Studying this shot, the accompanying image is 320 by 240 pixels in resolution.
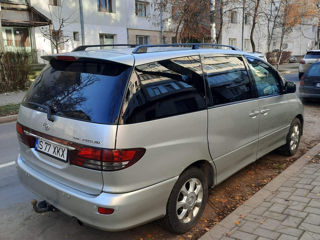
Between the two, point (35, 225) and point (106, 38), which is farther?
point (106, 38)

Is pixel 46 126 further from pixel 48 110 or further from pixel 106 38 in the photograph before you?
pixel 106 38

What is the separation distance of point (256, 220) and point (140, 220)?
132 centimetres

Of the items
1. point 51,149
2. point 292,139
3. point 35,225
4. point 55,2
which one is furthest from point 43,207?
point 55,2

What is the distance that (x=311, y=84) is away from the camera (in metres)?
9.90

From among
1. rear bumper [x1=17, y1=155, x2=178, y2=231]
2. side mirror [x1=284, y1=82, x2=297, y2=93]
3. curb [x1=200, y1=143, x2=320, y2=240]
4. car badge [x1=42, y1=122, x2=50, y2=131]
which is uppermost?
side mirror [x1=284, y1=82, x2=297, y2=93]

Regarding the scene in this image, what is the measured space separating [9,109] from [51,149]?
849 centimetres

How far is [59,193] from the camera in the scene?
264 cm

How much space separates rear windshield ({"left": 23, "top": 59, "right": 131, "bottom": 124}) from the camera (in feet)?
7.97

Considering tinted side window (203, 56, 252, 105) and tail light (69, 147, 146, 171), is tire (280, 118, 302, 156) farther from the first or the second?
tail light (69, 147, 146, 171)

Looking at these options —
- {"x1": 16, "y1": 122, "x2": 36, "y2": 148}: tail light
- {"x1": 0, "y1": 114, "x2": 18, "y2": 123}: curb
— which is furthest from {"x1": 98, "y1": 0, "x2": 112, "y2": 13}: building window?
{"x1": 16, "y1": 122, "x2": 36, "y2": 148}: tail light

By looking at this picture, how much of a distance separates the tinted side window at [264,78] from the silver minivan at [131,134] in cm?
63

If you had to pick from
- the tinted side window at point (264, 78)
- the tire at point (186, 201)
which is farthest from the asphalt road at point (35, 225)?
the tinted side window at point (264, 78)

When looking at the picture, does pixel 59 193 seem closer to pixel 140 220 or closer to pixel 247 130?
pixel 140 220

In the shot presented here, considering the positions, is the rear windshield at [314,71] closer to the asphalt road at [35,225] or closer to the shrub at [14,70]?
the asphalt road at [35,225]
